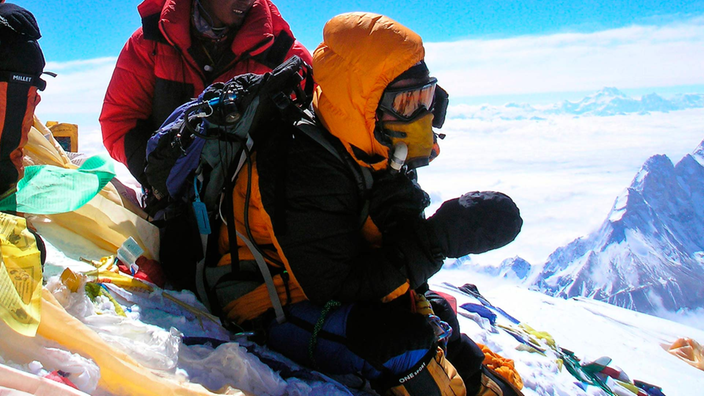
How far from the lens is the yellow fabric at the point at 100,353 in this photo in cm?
164

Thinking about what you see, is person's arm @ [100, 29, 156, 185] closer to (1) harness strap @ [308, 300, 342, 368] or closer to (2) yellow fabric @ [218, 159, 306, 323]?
(2) yellow fabric @ [218, 159, 306, 323]

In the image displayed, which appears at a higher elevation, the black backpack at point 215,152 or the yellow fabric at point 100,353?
the black backpack at point 215,152

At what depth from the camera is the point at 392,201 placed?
2428 mm

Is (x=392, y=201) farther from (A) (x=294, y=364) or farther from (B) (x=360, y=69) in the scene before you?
(A) (x=294, y=364)

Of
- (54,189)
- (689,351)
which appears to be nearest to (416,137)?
(54,189)

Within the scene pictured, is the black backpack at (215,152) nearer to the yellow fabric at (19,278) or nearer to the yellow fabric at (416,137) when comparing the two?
the yellow fabric at (416,137)

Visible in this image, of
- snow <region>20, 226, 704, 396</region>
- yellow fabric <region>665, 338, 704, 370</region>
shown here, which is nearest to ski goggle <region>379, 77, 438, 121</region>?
snow <region>20, 226, 704, 396</region>

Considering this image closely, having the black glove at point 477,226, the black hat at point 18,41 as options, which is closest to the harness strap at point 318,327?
the black glove at point 477,226

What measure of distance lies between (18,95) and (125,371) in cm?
139

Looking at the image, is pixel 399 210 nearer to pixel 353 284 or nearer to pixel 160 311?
pixel 353 284

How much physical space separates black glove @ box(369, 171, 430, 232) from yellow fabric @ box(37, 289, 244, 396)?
1.24 metres

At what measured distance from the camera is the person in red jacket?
11.8 ft

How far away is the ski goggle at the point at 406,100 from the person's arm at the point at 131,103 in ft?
7.10

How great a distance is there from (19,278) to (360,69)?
1.57 meters
